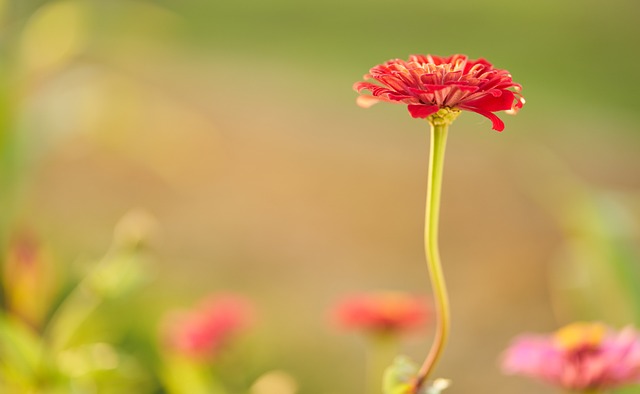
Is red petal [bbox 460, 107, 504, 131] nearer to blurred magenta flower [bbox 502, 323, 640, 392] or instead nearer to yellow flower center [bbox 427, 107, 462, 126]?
yellow flower center [bbox 427, 107, 462, 126]

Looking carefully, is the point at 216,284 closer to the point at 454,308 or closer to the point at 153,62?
the point at 454,308

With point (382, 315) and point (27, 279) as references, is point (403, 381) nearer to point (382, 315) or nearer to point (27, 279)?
point (382, 315)

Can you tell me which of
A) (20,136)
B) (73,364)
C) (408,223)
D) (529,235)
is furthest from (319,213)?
(73,364)

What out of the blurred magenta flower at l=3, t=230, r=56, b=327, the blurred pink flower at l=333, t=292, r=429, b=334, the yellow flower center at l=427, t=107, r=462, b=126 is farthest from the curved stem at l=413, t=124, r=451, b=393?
the blurred magenta flower at l=3, t=230, r=56, b=327

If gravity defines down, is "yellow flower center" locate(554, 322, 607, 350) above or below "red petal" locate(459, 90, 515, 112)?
below

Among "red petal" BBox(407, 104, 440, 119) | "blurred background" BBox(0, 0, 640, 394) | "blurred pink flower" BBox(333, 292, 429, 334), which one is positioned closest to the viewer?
"red petal" BBox(407, 104, 440, 119)

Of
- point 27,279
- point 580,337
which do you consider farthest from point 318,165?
point 580,337
